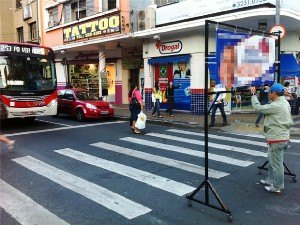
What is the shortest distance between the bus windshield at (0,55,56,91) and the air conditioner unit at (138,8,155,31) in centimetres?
626

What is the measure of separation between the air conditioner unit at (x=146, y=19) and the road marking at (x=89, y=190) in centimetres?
1200

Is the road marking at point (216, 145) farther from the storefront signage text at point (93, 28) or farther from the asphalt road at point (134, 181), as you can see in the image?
the storefront signage text at point (93, 28)

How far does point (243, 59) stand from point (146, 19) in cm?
1361

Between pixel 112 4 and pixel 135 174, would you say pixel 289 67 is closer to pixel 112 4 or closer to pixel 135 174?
pixel 135 174

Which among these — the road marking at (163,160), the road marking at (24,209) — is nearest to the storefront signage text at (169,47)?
the road marking at (163,160)

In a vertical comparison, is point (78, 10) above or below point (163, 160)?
above

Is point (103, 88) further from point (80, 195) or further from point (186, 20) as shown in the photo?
point (80, 195)

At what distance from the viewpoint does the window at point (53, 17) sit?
2633 cm

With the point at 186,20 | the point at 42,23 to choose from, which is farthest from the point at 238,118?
the point at 42,23

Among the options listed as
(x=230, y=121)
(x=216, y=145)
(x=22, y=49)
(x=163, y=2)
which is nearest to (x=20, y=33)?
(x=163, y=2)

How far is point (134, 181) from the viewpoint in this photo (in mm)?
6781

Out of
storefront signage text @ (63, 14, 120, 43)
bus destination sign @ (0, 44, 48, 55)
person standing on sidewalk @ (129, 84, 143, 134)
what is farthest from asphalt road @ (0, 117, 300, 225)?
storefront signage text @ (63, 14, 120, 43)

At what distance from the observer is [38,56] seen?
14.1m

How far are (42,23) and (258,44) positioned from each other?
81.2 ft
